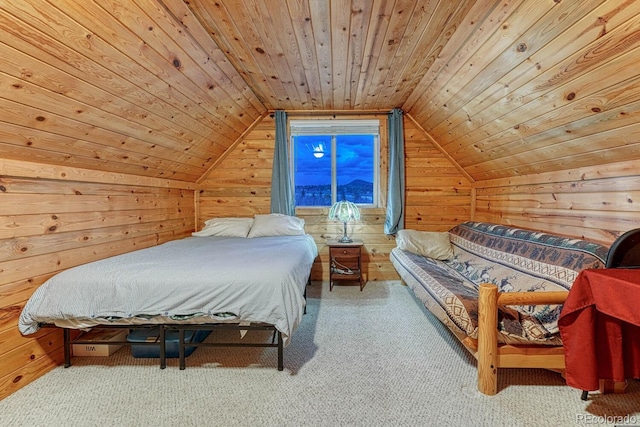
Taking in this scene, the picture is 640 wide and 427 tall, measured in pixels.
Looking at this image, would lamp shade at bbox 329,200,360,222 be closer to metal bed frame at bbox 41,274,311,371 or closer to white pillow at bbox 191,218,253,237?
white pillow at bbox 191,218,253,237

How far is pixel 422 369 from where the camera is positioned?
1.87m

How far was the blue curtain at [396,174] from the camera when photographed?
11.9ft

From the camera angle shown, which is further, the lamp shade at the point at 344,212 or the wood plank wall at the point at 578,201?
the lamp shade at the point at 344,212

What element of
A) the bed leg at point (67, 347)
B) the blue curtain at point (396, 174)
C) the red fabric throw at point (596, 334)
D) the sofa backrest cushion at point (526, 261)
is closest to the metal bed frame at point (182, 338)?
the bed leg at point (67, 347)

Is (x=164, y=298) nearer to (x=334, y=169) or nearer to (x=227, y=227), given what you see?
(x=227, y=227)

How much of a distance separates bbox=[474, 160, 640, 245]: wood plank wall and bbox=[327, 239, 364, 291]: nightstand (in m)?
1.60

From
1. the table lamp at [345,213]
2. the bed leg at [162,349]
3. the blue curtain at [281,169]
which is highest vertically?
the blue curtain at [281,169]

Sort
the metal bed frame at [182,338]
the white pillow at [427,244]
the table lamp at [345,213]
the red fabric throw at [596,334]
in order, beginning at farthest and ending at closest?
the table lamp at [345,213], the white pillow at [427,244], the metal bed frame at [182,338], the red fabric throw at [596,334]

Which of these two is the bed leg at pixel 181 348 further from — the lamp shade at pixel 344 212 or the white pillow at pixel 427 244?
the white pillow at pixel 427 244

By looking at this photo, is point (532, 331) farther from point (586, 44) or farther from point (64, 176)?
point (64, 176)

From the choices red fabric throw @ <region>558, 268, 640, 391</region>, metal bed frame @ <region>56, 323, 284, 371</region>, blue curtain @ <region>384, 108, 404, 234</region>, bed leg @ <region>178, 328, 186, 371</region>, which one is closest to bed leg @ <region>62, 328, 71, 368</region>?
metal bed frame @ <region>56, 323, 284, 371</region>

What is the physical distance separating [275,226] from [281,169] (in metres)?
0.75

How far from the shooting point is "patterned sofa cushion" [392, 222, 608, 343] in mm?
1618

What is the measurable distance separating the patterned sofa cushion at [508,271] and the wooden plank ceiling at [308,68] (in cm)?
65
